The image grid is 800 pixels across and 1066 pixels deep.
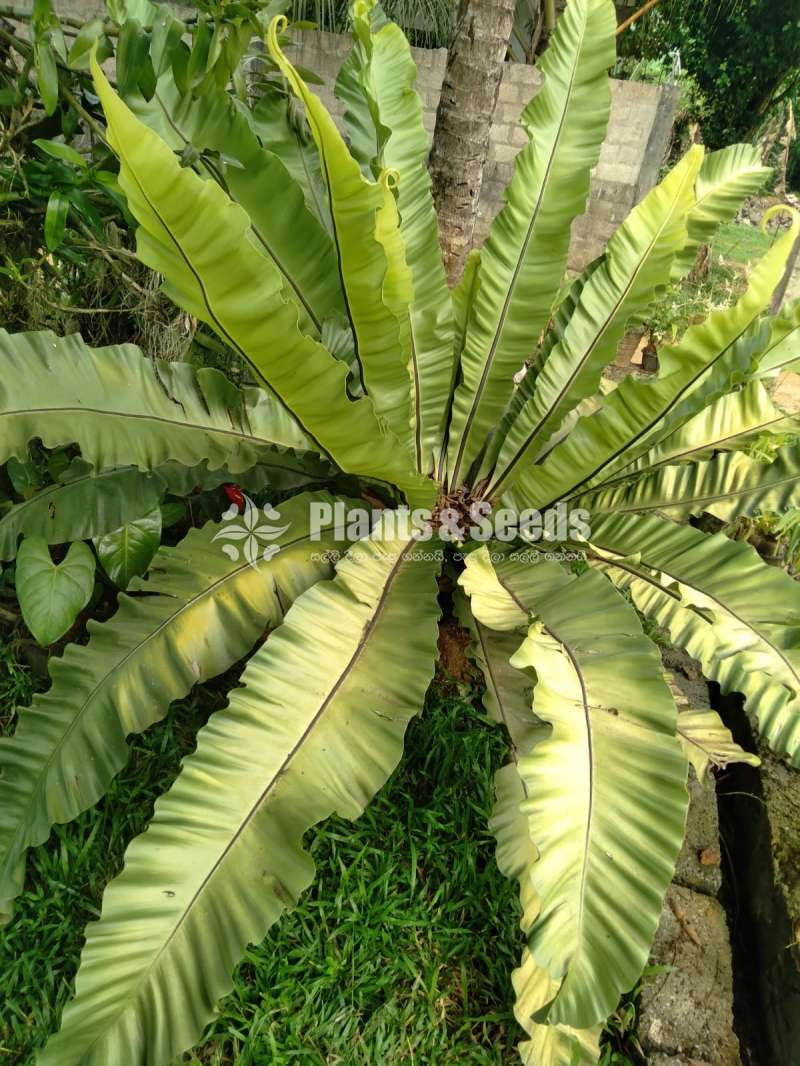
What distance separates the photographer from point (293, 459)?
168cm

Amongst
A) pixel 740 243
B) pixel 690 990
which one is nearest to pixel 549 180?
pixel 690 990

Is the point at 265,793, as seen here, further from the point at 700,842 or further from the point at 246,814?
the point at 700,842

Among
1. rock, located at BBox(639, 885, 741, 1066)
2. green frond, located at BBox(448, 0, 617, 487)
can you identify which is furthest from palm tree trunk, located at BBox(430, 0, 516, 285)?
rock, located at BBox(639, 885, 741, 1066)

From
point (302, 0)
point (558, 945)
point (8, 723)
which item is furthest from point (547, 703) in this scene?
point (302, 0)

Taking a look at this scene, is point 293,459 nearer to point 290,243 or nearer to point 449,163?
point 290,243

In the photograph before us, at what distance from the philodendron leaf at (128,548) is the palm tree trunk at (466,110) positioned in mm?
1278

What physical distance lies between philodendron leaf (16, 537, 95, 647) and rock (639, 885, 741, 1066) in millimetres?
1357

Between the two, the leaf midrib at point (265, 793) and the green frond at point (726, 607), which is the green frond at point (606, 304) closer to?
the green frond at point (726, 607)

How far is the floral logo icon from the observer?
1.53 meters

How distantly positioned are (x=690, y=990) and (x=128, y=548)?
1.46 m

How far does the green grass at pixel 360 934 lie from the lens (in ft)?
4.15

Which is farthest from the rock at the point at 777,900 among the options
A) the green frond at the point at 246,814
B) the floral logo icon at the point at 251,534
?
the floral logo icon at the point at 251,534

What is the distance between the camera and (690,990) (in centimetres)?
138

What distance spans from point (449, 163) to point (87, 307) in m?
1.11
